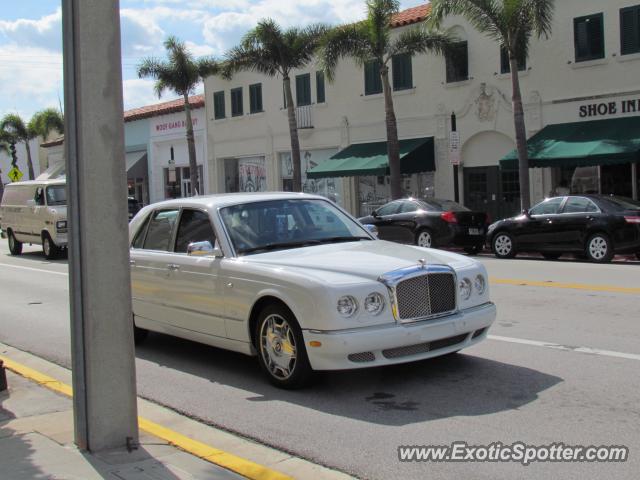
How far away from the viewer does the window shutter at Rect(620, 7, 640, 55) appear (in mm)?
21844

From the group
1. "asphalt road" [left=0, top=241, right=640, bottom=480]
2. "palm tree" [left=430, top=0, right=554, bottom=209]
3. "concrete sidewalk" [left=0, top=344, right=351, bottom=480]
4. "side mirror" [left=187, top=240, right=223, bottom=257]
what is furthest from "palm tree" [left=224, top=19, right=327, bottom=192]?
"concrete sidewalk" [left=0, top=344, right=351, bottom=480]

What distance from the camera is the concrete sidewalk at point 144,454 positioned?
4.41 metres

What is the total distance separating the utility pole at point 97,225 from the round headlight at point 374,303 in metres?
1.91

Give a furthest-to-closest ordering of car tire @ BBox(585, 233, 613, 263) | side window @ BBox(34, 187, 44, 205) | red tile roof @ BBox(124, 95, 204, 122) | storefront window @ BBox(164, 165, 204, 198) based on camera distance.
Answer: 1. storefront window @ BBox(164, 165, 204, 198)
2. red tile roof @ BBox(124, 95, 204, 122)
3. side window @ BBox(34, 187, 44, 205)
4. car tire @ BBox(585, 233, 613, 263)

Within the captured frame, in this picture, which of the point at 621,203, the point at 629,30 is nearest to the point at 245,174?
the point at 629,30

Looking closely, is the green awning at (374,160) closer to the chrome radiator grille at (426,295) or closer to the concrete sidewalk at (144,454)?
the chrome radiator grille at (426,295)

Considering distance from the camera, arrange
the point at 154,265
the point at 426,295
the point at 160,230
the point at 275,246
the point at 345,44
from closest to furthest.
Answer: the point at 426,295 → the point at 275,246 → the point at 154,265 → the point at 160,230 → the point at 345,44

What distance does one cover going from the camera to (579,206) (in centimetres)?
1670

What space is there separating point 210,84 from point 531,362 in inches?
1281

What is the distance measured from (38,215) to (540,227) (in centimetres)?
1381

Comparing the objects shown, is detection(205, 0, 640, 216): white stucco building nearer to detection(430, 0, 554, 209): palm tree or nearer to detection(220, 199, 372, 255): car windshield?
detection(430, 0, 554, 209): palm tree

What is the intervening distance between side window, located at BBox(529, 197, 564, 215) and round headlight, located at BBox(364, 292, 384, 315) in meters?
12.3

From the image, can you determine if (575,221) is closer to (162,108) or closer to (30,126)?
(162,108)

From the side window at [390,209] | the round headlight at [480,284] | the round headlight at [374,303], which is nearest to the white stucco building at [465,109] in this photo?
the side window at [390,209]
